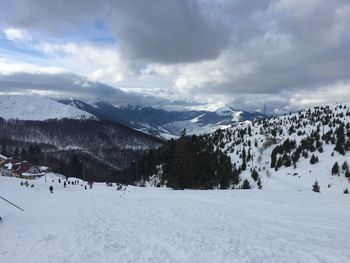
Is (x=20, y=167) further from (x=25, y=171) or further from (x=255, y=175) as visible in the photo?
(x=255, y=175)

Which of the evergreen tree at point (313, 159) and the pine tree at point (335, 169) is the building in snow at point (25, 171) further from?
the pine tree at point (335, 169)

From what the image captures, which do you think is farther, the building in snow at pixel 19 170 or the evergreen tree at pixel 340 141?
the building in snow at pixel 19 170

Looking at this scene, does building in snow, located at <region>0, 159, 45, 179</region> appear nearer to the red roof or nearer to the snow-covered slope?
the red roof

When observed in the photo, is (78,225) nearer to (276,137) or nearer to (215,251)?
(215,251)

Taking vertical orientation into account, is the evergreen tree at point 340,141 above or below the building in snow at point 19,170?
above

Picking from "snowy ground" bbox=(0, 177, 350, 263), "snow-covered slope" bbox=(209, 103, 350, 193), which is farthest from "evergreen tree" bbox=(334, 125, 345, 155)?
"snowy ground" bbox=(0, 177, 350, 263)

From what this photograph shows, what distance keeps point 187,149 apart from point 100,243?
45.7 m

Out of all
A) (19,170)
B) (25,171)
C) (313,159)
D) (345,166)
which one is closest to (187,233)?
(345,166)

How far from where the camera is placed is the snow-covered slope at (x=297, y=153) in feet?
166

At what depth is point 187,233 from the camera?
17.9 meters

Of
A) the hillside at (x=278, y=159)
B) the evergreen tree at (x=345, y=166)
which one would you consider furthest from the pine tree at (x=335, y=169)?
the evergreen tree at (x=345, y=166)

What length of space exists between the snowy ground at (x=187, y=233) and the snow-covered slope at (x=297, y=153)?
916 inches

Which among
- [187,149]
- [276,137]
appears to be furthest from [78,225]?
[276,137]

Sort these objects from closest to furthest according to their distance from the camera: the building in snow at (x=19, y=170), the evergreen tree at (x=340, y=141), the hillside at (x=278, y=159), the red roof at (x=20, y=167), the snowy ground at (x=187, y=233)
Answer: the snowy ground at (x=187, y=233), the hillside at (x=278, y=159), the evergreen tree at (x=340, y=141), the building in snow at (x=19, y=170), the red roof at (x=20, y=167)
